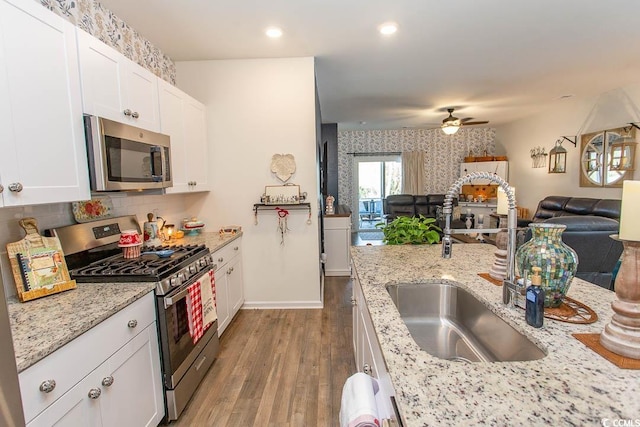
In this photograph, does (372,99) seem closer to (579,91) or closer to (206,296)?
(579,91)

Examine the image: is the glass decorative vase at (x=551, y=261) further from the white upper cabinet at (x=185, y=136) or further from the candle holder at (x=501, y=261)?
the white upper cabinet at (x=185, y=136)

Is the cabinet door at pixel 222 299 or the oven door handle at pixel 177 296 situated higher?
the oven door handle at pixel 177 296

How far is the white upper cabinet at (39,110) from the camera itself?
4.07 ft

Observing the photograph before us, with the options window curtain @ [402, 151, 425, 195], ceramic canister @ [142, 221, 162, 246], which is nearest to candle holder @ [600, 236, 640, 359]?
ceramic canister @ [142, 221, 162, 246]

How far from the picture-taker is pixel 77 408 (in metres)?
1.19

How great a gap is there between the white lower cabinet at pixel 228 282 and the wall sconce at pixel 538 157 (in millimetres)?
6185

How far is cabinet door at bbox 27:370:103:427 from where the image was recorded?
1.06 meters

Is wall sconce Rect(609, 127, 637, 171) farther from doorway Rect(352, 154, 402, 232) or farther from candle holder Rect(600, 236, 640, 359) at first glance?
candle holder Rect(600, 236, 640, 359)

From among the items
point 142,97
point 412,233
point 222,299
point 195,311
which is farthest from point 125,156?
point 412,233

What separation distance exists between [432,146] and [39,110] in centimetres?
791

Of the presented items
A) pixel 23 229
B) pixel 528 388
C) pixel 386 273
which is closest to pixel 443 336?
pixel 386 273

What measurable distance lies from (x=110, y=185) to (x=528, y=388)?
2023 mm

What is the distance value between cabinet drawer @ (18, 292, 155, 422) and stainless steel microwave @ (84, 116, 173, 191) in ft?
2.31

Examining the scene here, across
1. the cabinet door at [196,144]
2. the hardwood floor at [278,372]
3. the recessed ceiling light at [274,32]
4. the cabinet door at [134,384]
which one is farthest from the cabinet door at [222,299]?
the recessed ceiling light at [274,32]
